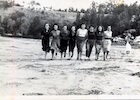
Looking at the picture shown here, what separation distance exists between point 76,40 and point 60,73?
192 millimetres

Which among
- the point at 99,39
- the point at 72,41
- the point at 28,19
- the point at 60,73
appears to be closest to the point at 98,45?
the point at 99,39

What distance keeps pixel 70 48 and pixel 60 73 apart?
0.14 m

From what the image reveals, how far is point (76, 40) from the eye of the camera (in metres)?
1.60

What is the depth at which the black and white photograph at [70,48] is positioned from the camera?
4.96 feet

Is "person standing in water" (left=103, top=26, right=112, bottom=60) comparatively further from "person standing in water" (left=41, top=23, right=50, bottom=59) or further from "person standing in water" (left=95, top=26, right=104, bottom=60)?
"person standing in water" (left=41, top=23, right=50, bottom=59)

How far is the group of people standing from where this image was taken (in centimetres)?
157

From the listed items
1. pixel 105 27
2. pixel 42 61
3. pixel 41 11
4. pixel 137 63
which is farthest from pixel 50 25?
pixel 137 63

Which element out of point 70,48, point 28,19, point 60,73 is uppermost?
point 28,19

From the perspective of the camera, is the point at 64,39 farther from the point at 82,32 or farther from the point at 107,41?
the point at 107,41

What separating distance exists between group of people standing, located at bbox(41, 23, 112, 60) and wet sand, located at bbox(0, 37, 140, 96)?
0.03m

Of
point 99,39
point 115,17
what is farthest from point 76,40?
point 115,17

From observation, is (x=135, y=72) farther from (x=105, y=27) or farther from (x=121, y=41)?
(x=105, y=27)

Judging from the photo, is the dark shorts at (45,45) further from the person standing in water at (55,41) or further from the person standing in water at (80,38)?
the person standing in water at (80,38)

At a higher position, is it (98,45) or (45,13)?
(45,13)
